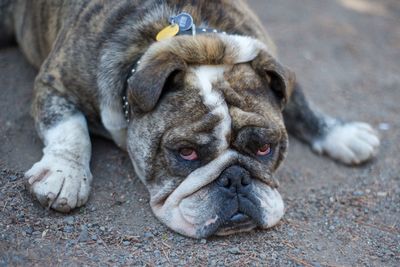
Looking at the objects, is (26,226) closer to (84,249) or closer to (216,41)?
(84,249)

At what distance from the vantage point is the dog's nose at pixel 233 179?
115 inches

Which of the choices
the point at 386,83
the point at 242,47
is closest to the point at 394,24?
the point at 386,83

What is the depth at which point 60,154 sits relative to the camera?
328 centimetres

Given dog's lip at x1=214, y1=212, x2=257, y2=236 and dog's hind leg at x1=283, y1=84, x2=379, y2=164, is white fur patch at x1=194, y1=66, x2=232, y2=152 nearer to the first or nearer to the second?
dog's lip at x1=214, y1=212, x2=257, y2=236

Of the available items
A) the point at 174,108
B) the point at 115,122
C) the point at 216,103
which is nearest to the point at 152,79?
the point at 174,108

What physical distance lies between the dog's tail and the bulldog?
955mm

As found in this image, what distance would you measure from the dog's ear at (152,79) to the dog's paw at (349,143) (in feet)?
4.80

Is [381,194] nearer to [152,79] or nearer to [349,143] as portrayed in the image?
[349,143]

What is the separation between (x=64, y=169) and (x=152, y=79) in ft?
2.29

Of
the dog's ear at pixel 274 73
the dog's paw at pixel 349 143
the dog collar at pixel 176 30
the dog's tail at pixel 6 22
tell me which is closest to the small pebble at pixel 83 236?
the dog collar at pixel 176 30

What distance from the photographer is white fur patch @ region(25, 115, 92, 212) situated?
3041mm

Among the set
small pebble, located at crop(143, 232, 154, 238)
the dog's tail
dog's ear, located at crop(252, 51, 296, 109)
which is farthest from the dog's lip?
the dog's tail

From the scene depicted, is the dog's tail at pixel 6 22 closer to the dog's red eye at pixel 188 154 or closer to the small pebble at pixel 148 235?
the dog's red eye at pixel 188 154

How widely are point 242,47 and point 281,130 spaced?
18.8 inches
